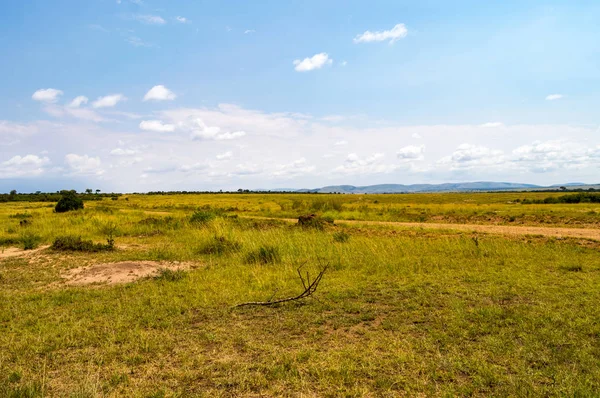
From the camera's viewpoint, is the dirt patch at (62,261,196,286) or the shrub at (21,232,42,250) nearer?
the dirt patch at (62,261,196,286)

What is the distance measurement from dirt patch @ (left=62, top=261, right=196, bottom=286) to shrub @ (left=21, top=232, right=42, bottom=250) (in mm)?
6458

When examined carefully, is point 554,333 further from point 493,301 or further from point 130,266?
point 130,266

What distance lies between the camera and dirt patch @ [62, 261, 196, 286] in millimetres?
11039

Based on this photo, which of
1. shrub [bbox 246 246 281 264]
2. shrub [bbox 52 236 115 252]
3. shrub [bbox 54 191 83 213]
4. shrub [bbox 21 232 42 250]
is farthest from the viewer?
shrub [bbox 54 191 83 213]

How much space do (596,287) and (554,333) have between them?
3817 millimetres

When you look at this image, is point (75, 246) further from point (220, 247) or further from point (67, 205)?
point (67, 205)

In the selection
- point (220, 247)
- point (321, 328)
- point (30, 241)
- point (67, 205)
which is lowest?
point (321, 328)

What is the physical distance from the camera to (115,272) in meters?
11.8

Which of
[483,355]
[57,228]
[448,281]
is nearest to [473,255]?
[448,281]

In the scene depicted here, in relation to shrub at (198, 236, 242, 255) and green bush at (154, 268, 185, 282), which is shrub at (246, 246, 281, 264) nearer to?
shrub at (198, 236, 242, 255)

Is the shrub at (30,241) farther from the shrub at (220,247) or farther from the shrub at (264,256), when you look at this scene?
the shrub at (264,256)

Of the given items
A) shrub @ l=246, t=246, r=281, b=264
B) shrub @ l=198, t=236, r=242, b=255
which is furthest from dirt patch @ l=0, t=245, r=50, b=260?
shrub @ l=246, t=246, r=281, b=264


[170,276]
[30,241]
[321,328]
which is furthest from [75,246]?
[321,328]

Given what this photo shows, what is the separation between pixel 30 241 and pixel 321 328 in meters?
17.0
